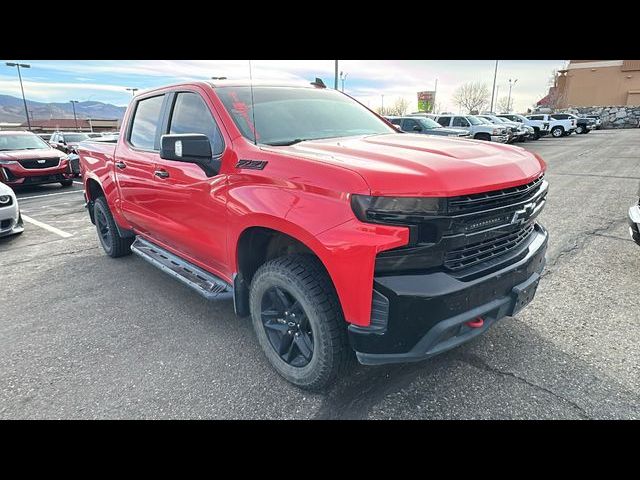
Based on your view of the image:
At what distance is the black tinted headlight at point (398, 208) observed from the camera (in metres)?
1.92

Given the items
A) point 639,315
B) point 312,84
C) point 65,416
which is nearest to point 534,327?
point 639,315

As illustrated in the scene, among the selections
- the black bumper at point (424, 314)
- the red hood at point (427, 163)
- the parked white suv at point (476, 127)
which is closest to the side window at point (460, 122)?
the parked white suv at point (476, 127)

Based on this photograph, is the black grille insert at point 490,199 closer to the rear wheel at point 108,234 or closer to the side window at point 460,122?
the rear wheel at point 108,234

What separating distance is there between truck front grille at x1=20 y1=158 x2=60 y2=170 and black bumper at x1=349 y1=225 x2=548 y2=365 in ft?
37.1

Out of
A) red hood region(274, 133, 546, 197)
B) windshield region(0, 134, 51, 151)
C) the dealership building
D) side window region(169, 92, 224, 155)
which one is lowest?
windshield region(0, 134, 51, 151)

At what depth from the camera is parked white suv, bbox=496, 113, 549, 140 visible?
27625 mm

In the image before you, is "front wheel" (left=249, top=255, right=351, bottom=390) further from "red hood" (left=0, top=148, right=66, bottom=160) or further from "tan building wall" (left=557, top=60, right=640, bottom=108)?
"tan building wall" (left=557, top=60, right=640, bottom=108)

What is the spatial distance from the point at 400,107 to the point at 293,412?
3120 inches

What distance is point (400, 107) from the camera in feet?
248

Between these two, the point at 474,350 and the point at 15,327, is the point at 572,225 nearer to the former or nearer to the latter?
the point at 474,350

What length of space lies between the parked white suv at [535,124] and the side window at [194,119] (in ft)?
94.8

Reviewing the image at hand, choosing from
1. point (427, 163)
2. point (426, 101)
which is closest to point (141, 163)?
point (427, 163)

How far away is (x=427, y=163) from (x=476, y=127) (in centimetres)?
1893

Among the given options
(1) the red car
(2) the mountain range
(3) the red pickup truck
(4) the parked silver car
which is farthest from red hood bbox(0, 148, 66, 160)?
(2) the mountain range
